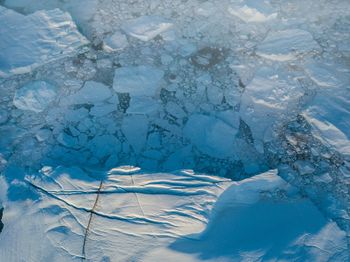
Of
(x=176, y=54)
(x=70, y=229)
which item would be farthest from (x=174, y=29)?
(x=70, y=229)

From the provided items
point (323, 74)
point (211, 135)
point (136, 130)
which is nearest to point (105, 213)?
point (136, 130)

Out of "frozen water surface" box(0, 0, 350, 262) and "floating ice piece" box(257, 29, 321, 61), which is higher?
"floating ice piece" box(257, 29, 321, 61)

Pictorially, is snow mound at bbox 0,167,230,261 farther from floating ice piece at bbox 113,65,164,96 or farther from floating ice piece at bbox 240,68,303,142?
floating ice piece at bbox 113,65,164,96


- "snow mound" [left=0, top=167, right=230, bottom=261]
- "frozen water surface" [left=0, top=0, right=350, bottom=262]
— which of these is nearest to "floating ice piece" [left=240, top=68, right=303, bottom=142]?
"frozen water surface" [left=0, top=0, right=350, bottom=262]

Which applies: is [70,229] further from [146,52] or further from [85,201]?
[146,52]

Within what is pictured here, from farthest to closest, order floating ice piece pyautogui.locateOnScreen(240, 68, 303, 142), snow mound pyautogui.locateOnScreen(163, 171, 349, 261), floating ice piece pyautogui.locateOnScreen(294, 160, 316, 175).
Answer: floating ice piece pyautogui.locateOnScreen(240, 68, 303, 142) < floating ice piece pyautogui.locateOnScreen(294, 160, 316, 175) < snow mound pyautogui.locateOnScreen(163, 171, 349, 261)

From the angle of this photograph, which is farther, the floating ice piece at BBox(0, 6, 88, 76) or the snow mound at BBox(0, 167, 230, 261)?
the floating ice piece at BBox(0, 6, 88, 76)

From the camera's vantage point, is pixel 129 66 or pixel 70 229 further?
pixel 129 66

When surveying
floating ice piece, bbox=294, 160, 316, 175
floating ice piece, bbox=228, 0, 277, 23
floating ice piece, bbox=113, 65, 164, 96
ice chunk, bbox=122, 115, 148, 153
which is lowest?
floating ice piece, bbox=294, 160, 316, 175
